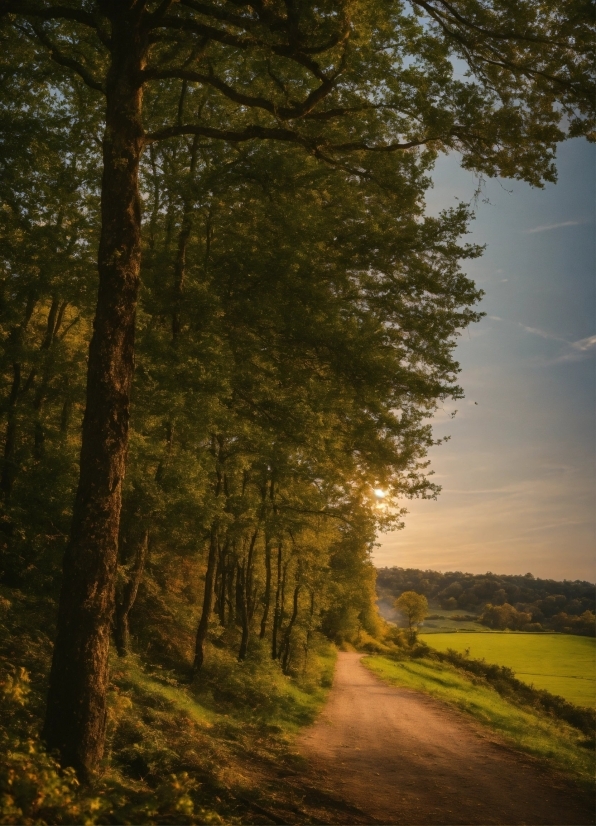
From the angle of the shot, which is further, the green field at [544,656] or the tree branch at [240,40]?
the green field at [544,656]

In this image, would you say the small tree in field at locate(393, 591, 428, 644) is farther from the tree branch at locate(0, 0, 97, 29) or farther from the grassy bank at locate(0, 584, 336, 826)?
the tree branch at locate(0, 0, 97, 29)

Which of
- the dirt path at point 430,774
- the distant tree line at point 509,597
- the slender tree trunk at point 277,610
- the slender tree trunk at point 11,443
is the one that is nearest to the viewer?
the dirt path at point 430,774

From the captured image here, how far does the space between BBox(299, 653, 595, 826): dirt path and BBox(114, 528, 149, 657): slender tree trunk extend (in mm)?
5923

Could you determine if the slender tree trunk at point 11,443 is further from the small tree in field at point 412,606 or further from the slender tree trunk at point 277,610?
the small tree in field at point 412,606

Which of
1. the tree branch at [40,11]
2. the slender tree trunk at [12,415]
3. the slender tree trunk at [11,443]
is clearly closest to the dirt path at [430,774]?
the slender tree trunk at [11,443]

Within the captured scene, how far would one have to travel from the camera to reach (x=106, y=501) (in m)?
8.02

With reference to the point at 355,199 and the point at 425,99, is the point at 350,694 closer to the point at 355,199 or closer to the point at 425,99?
the point at 355,199

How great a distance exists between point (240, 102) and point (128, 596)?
13.6 m

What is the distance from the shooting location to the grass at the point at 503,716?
16094mm

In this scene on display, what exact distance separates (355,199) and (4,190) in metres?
9.04

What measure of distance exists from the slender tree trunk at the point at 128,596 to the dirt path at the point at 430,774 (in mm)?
5923

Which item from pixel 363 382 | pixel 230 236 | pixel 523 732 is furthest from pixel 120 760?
pixel 523 732

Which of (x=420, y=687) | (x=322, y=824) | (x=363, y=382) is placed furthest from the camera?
(x=420, y=687)

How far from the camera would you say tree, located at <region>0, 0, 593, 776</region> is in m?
7.83
